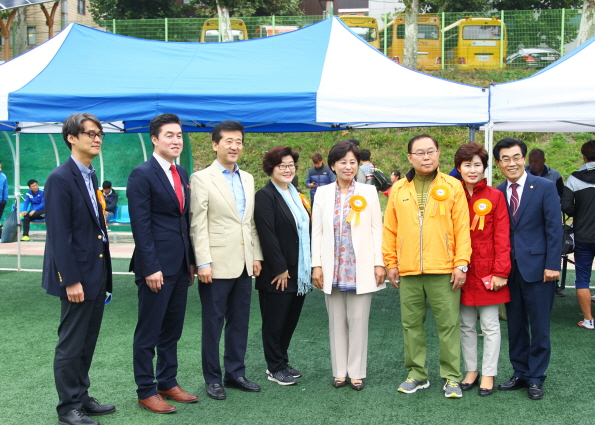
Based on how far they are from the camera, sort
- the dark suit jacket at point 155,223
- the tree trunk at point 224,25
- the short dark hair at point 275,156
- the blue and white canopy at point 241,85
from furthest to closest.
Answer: the tree trunk at point 224,25 < the blue and white canopy at point 241,85 < the short dark hair at point 275,156 < the dark suit jacket at point 155,223

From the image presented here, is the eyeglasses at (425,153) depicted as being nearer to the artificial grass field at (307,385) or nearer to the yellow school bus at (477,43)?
the artificial grass field at (307,385)

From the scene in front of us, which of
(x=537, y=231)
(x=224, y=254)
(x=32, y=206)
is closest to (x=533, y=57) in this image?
(x=32, y=206)

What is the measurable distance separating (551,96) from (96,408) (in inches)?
165

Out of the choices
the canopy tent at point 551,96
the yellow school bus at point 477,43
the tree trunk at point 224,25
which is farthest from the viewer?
the yellow school bus at point 477,43

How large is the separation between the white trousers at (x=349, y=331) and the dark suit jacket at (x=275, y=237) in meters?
0.33

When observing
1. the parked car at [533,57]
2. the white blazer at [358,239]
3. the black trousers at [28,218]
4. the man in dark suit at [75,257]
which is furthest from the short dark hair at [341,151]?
the parked car at [533,57]

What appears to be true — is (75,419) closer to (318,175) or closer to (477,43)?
(318,175)

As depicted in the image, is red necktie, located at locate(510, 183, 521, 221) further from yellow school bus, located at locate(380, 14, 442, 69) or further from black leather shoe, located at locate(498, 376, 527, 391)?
yellow school bus, located at locate(380, 14, 442, 69)

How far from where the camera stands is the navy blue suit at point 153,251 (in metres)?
3.74

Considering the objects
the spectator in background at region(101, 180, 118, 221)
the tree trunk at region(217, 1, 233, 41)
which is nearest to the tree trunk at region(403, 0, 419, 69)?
the tree trunk at region(217, 1, 233, 41)

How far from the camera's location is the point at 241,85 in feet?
19.6

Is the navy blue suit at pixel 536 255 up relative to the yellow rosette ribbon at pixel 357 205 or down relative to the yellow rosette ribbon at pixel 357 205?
down

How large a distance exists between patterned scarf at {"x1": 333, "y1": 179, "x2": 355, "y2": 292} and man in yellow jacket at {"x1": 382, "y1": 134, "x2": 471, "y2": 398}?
0.77 ft

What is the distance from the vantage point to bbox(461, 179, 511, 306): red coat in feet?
13.2
